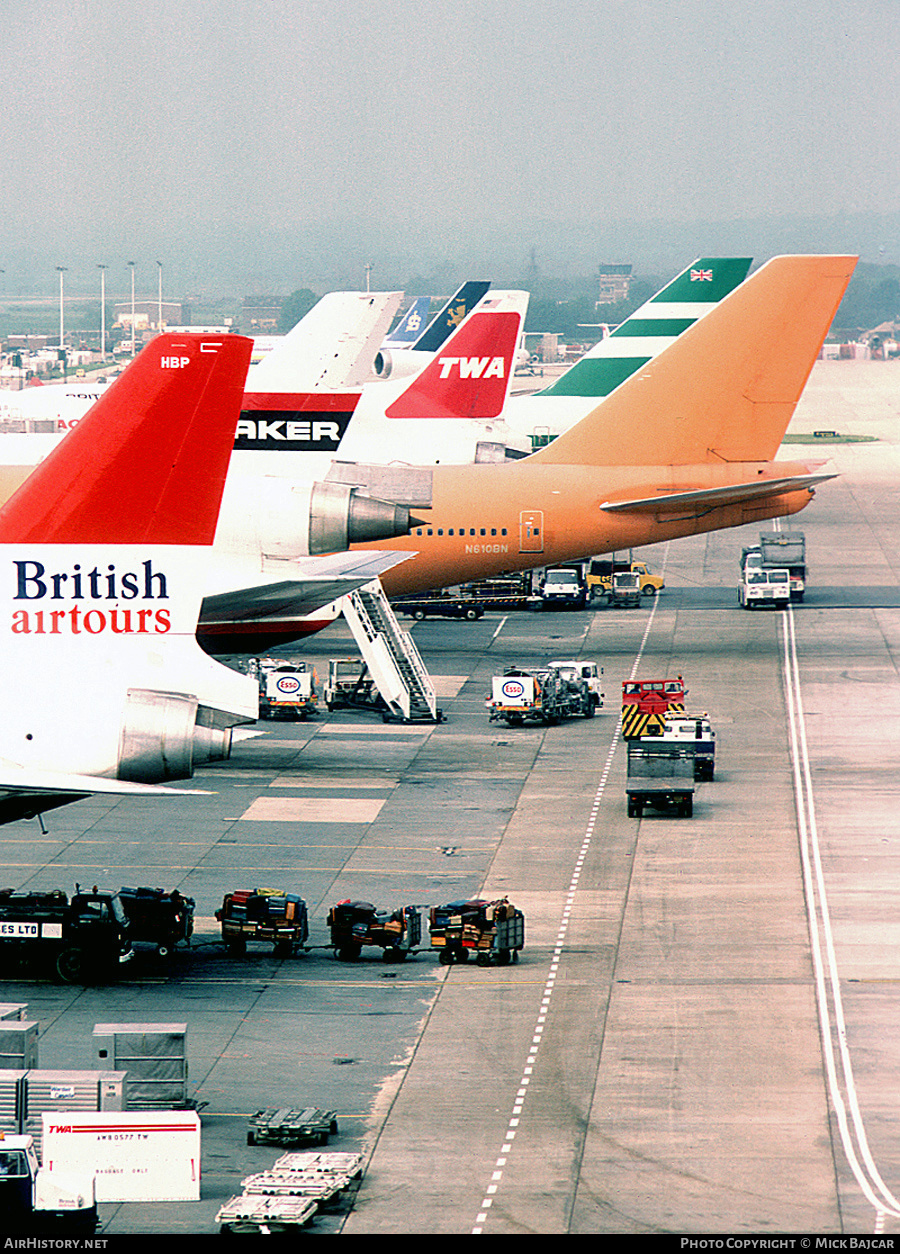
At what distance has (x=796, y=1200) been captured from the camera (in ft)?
90.6

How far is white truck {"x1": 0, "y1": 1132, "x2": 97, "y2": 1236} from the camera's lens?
25.8 meters

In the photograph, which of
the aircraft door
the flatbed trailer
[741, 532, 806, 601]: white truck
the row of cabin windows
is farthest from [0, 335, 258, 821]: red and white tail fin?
[741, 532, 806, 601]: white truck

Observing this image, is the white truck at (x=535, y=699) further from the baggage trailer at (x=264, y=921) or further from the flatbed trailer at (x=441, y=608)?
the baggage trailer at (x=264, y=921)

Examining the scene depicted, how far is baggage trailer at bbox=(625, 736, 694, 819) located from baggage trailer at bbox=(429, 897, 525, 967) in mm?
11968

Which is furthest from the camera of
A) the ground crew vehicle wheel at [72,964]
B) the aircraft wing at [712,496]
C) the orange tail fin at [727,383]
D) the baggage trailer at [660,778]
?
the orange tail fin at [727,383]

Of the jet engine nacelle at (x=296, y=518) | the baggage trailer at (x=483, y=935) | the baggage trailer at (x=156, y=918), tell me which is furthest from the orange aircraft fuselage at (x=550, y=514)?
the baggage trailer at (x=156, y=918)

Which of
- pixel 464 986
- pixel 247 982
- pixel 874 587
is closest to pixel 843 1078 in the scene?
pixel 464 986

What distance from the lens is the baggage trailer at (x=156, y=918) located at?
3959 centimetres

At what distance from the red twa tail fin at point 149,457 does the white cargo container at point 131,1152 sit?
37.5ft

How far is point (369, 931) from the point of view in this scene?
132ft

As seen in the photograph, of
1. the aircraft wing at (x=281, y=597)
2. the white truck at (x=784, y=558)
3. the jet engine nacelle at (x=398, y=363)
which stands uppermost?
the jet engine nacelle at (x=398, y=363)

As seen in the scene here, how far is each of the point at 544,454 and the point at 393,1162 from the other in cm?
5070

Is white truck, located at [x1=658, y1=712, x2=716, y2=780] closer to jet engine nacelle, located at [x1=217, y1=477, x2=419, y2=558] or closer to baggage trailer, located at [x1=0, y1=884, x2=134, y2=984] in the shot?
jet engine nacelle, located at [x1=217, y1=477, x2=419, y2=558]

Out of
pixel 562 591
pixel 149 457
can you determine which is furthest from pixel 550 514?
pixel 149 457
